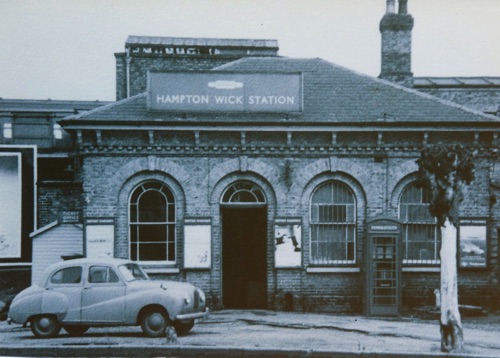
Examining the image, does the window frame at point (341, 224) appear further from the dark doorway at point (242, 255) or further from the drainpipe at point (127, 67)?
the drainpipe at point (127, 67)

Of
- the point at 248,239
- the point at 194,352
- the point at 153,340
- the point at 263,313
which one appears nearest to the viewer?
the point at 194,352

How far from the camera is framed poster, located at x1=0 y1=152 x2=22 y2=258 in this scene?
1631 centimetres

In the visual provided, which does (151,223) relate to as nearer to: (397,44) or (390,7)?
(397,44)

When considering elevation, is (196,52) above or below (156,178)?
above

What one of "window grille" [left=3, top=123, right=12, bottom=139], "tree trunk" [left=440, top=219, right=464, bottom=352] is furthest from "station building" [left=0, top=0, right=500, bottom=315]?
"tree trunk" [left=440, top=219, right=464, bottom=352]

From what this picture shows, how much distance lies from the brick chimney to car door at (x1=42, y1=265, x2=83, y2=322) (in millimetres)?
10879

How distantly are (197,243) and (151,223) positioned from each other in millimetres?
1254

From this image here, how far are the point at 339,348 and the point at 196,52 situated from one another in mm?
14274

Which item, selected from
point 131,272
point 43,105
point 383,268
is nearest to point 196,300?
point 131,272

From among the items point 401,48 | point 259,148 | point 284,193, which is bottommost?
point 284,193

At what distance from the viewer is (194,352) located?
12.1m

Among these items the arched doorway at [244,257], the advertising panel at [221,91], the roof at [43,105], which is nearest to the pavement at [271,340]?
the arched doorway at [244,257]

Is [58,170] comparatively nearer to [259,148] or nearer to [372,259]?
[259,148]

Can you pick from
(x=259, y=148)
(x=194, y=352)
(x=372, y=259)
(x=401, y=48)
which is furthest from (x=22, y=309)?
(x=401, y=48)
